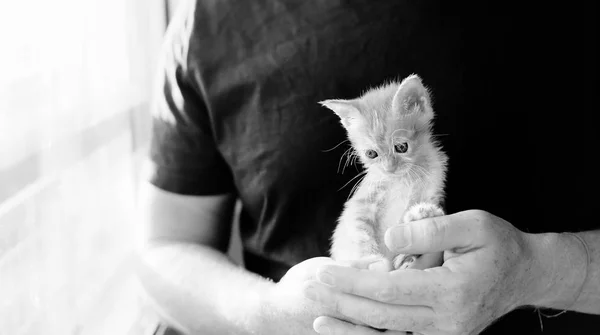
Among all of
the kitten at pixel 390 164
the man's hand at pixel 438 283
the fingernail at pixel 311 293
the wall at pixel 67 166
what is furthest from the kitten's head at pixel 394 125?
the wall at pixel 67 166

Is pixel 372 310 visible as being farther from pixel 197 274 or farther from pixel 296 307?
pixel 197 274

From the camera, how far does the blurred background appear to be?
2.78 ft

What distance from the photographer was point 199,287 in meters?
1.12

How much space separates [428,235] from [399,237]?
0.13ft

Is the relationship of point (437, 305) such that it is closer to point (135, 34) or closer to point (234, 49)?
point (234, 49)

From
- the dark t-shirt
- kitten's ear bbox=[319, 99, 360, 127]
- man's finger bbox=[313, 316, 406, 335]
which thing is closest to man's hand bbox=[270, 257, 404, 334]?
man's finger bbox=[313, 316, 406, 335]

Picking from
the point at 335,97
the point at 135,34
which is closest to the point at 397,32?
the point at 335,97

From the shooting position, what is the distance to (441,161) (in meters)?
0.89

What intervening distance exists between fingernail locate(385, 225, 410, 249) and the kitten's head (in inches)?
3.7

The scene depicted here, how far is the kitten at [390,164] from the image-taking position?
844 mm

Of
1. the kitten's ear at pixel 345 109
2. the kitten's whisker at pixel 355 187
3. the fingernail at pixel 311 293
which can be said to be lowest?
the fingernail at pixel 311 293

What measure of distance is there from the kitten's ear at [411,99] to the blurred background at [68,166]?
553 millimetres

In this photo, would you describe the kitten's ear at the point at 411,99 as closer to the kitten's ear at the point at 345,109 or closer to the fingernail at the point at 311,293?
the kitten's ear at the point at 345,109

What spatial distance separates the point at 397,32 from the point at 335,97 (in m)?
0.15
